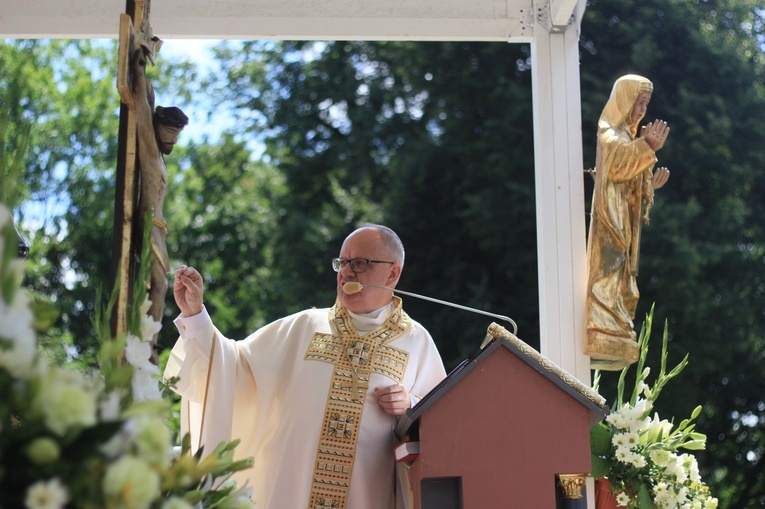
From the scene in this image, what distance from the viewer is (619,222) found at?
5723mm

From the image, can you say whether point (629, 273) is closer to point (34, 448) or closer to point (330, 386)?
point (330, 386)

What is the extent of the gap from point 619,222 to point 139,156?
2992 mm

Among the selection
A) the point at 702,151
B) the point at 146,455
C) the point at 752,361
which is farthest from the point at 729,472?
the point at 146,455

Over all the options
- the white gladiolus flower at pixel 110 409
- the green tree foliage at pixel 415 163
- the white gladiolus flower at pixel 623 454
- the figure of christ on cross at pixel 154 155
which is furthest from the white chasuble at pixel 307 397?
the green tree foliage at pixel 415 163

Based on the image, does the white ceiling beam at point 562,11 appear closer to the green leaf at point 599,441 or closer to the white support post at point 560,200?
the white support post at point 560,200

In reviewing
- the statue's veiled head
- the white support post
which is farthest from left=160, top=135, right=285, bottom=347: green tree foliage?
the statue's veiled head

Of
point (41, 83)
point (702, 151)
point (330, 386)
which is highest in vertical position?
point (41, 83)

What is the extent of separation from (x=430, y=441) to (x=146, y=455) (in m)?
2.00

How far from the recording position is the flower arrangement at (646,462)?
487 centimetres

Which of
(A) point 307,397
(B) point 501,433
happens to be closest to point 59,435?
(B) point 501,433

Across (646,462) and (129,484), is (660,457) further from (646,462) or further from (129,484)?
(129,484)

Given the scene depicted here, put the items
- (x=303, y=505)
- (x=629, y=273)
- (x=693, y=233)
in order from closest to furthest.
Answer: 1. (x=303, y=505)
2. (x=629, y=273)
3. (x=693, y=233)

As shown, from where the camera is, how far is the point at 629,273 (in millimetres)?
5742

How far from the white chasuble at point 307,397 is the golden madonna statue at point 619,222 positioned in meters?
1.04
